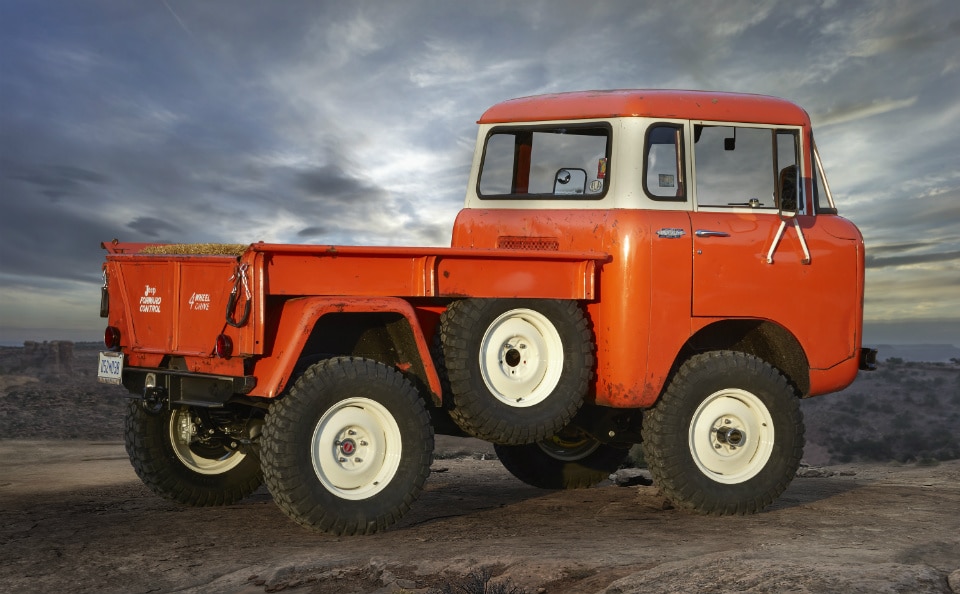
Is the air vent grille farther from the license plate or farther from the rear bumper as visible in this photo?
the license plate

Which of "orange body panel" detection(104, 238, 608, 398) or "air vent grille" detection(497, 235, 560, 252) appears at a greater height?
"air vent grille" detection(497, 235, 560, 252)

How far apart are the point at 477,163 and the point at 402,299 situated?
2.27 metres

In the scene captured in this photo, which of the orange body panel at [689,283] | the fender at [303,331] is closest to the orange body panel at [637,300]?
the orange body panel at [689,283]

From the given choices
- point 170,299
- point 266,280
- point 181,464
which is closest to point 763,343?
point 266,280

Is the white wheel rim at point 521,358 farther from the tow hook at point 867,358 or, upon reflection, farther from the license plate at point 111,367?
the tow hook at point 867,358

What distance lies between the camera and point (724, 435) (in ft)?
24.7

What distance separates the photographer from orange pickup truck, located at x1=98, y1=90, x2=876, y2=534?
6.32 meters

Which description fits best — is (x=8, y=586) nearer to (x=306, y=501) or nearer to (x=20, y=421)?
(x=306, y=501)

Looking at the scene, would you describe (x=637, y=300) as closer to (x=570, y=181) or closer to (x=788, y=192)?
(x=570, y=181)

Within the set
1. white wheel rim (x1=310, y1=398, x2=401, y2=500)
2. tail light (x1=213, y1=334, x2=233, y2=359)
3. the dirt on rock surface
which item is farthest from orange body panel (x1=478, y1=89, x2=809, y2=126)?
tail light (x1=213, y1=334, x2=233, y2=359)

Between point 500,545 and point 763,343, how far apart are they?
3143 mm

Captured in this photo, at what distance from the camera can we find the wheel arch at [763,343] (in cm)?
792

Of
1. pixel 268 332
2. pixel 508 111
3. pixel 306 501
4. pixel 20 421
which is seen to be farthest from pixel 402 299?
pixel 20 421

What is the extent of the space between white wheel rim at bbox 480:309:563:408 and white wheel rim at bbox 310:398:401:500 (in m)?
0.80
